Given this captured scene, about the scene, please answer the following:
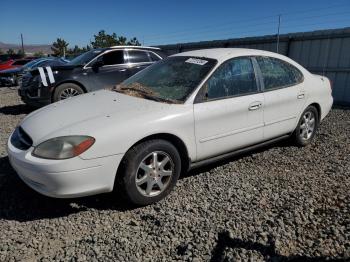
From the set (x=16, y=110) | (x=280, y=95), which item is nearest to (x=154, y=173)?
(x=280, y=95)

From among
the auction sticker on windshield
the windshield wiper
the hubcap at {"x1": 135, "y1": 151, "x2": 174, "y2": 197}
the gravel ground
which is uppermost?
the auction sticker on windshield

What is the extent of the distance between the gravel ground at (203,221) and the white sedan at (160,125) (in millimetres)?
299

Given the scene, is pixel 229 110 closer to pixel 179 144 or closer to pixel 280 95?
pixel 179 144

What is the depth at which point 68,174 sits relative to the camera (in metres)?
2.85

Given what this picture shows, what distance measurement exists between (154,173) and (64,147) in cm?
90

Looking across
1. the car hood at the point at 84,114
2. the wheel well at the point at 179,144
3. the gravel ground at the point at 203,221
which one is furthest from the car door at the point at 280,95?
the car hood at the point at 84,114

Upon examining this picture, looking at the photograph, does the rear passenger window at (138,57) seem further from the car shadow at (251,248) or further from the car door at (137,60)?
the car shadow at (251,248)

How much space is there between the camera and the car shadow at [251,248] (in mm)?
2531

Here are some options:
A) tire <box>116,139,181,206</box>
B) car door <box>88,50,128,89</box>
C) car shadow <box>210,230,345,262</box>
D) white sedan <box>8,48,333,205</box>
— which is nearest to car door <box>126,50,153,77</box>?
car door <box>88,50,128,89</box>

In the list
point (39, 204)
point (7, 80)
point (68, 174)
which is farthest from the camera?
point (7, 80)

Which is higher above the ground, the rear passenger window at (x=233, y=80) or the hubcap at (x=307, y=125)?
the rear passenger window at (x=233, y=80)

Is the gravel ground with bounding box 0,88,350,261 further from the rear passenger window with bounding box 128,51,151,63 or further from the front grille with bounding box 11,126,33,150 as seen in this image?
the rear passenger window with bounding box 128,51,151,63

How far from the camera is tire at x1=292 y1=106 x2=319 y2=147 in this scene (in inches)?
196

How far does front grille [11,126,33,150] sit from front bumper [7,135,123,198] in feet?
0.31
